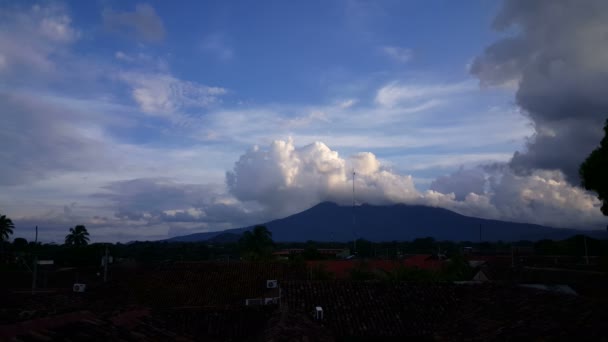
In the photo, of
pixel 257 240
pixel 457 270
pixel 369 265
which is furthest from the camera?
pixel 257 240

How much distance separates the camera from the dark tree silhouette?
722 inches

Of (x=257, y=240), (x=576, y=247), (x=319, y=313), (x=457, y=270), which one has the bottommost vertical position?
(x=319, y=313)

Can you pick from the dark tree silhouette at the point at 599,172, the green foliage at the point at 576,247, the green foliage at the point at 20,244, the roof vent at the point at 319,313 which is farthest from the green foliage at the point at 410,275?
the green foliage at the point at 20,244

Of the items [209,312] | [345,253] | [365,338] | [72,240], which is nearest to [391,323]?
[365,338]

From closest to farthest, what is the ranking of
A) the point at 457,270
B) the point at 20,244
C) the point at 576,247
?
the point at 457,270, the point at 576,247, the point at 20,244

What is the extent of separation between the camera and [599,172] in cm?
1855

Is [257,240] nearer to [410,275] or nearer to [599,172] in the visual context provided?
[410,275]

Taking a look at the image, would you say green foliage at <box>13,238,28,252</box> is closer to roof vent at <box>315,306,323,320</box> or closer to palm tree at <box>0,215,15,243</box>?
palm tree at <box>0,215,15,243</box>

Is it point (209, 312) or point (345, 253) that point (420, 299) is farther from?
point (345, 253)

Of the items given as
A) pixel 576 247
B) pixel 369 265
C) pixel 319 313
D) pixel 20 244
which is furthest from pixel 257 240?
pixel 319 313

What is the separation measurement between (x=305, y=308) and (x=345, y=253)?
59.1 m

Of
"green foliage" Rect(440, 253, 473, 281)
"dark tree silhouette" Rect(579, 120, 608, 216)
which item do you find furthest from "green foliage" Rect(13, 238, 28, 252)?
"dark tree silhouette" Rect(579, 120, 608, 216)

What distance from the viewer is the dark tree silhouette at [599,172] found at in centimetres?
1834

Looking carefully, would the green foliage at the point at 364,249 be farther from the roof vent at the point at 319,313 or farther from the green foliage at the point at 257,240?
the roof vent at the point at 319,313
